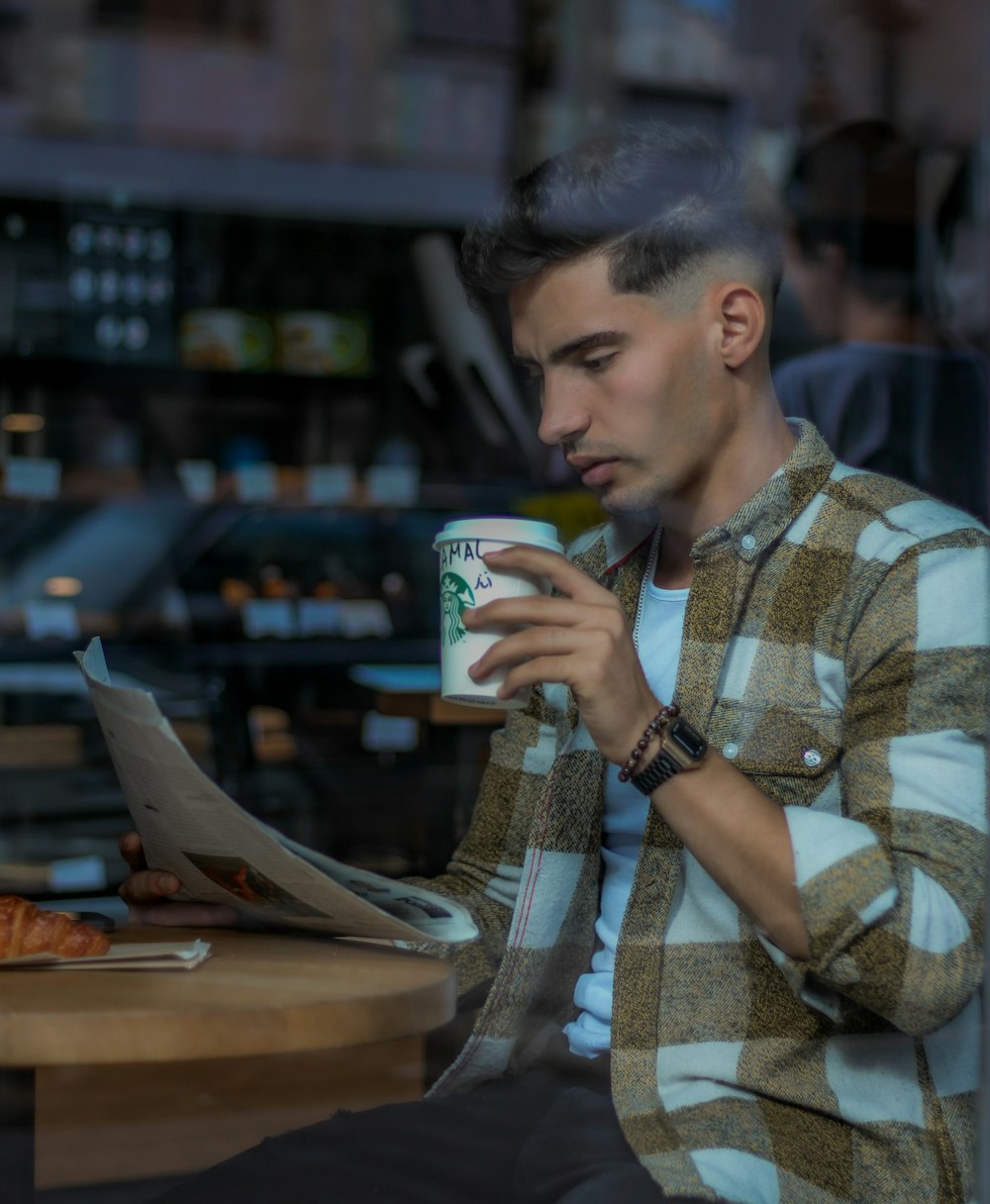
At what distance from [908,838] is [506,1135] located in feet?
1.58

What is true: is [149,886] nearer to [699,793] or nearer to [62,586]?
[699,793]

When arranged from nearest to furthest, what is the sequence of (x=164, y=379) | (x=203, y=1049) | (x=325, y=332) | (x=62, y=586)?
1. (x=203, y=1049)
2. (x=62, y=586)
3. (x=164, y=379)
4. (x=325, y=332)

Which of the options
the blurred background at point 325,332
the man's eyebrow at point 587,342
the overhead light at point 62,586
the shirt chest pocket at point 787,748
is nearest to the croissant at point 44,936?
the blurred background at point 325,332

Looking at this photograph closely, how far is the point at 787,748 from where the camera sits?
117 centimetres

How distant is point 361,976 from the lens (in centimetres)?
106

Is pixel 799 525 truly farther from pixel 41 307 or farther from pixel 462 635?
pixel 41 307

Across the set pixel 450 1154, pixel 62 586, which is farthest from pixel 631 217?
pixel 62 586

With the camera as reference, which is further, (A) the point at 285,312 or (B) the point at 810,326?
(A) the point at 285,312

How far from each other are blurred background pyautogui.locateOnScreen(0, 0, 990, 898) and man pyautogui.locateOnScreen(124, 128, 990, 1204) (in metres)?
0.25

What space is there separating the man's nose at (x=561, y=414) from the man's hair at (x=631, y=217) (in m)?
0.10

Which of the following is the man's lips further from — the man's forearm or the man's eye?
the man's forearm

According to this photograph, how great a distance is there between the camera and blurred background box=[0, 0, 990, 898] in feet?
5.72

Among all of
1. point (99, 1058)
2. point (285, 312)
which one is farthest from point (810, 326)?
point (285, 312)

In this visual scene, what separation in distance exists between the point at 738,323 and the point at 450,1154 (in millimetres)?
Answer: 789
